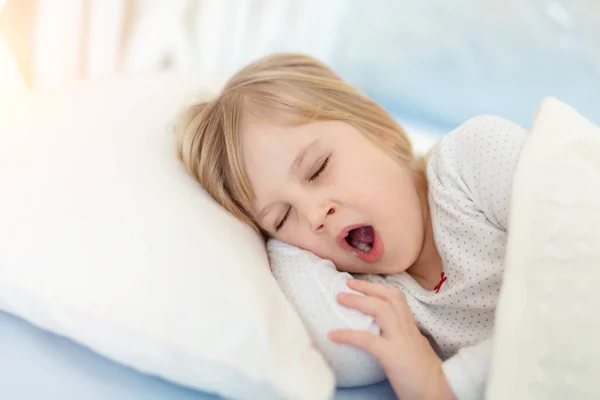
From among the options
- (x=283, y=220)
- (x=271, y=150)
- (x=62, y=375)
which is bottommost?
(x=62, y=375)

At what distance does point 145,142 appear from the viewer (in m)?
0.89

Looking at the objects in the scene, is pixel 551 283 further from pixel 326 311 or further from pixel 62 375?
pixel 62 375

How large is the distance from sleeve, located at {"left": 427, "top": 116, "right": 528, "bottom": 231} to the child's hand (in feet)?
0.62

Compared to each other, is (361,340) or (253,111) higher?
(253,111)

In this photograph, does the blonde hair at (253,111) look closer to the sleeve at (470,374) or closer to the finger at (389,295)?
the finger at (389,295)

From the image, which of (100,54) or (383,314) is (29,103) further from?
(383,314)

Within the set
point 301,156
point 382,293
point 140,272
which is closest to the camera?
point 140,272

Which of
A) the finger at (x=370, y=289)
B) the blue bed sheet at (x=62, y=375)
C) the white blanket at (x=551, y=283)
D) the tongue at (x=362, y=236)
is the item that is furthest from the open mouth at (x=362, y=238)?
the blue bed sheet at (x=62, y=375)

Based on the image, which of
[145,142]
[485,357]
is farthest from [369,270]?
[145,142]

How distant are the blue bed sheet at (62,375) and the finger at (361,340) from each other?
0.56 ft

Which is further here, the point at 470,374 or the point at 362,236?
the point at 362,236

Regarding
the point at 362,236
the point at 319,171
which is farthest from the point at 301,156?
the point at 362,236

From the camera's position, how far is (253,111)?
0.94 metres

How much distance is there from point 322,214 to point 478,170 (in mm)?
241
